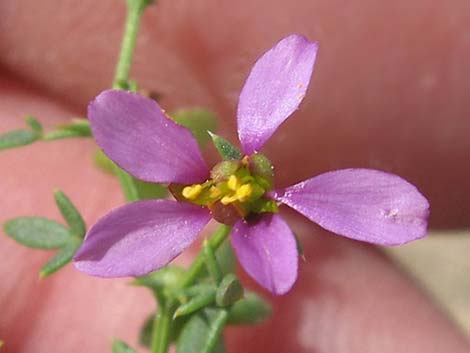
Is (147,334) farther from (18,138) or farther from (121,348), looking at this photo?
(18,138)

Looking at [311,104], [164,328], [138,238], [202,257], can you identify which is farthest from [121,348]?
[311,104]

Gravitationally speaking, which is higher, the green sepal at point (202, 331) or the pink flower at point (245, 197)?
the pink flower at point (245, 197)

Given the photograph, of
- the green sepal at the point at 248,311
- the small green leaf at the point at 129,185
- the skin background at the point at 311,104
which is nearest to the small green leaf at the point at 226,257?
the green sepal at the point at 248,311

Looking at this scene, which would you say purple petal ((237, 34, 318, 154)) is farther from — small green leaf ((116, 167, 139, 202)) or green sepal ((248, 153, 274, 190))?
small green leaf ((116, 167, 139, 202))

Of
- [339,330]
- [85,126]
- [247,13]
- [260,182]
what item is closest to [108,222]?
[260,182]

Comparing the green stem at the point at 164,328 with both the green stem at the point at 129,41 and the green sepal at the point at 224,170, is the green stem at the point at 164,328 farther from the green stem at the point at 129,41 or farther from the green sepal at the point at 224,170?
the green stem at the point at 129,41

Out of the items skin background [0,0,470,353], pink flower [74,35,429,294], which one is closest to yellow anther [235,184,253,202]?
pink flower [74,35,429,294]
